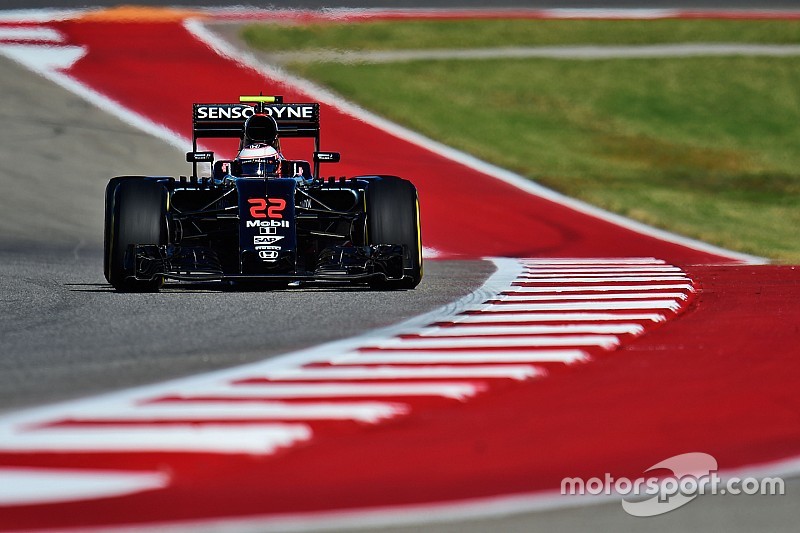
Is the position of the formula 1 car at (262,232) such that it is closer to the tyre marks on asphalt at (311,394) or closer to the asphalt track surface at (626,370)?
the asphalt track surface at (626,370)

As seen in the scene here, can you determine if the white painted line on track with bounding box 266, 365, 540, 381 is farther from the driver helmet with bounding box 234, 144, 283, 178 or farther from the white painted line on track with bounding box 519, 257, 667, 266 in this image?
the white painted line on track with bounding box 519, 257, 667, 266

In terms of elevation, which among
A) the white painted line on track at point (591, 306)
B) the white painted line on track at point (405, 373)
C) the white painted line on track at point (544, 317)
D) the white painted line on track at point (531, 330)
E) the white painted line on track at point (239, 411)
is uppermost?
the white painted line on track at point (239, 411)

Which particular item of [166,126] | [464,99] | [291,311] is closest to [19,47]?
[166,126]

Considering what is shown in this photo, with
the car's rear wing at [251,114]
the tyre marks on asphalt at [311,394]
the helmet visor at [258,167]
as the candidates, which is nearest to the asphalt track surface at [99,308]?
the tyre marks on asphalt at [311,394]

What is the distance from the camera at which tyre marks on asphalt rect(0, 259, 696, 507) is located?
488 centimetres

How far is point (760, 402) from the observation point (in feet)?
20.0

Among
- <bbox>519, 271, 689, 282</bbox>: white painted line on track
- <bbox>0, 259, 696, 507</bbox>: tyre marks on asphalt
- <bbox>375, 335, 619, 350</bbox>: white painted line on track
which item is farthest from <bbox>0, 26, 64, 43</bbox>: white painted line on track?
<bbox>375, 335, 619, 350</bbox>: white painted line on track

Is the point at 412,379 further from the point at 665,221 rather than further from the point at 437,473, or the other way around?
the point at 665,221

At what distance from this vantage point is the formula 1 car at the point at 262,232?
35.3ft

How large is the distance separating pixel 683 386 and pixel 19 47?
21.4m

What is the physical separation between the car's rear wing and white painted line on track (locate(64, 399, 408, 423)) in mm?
6971

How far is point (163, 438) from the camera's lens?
5.18 meters

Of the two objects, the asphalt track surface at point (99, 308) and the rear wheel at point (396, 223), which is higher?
the rear wheel at point (396, 223)

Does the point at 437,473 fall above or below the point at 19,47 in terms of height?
below
